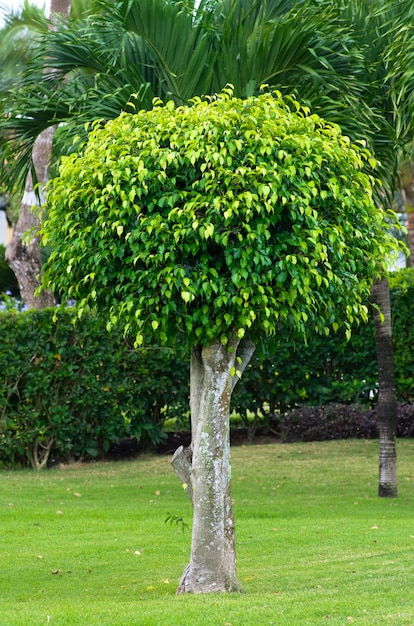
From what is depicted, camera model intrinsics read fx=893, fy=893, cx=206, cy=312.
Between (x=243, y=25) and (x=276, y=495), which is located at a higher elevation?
(x=243, y=25)

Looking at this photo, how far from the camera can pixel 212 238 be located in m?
5.89

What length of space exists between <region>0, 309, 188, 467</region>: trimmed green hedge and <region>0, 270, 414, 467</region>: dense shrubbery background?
0.02 m

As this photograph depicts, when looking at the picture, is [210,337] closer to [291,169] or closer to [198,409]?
[198,409]

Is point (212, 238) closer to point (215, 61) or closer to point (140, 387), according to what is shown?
point (215, 61)

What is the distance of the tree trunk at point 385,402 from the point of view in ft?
33.9

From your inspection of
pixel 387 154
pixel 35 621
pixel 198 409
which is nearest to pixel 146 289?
pixel 198 409

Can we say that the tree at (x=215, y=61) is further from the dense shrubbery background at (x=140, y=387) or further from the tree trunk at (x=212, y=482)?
the dense shrubbery background at (x=140, y=387)

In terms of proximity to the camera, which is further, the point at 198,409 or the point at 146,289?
the point at 198,409

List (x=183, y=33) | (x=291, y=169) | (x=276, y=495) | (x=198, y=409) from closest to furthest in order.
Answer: (x=291, y=169), (x=198, y=409), (x=183, y=33), (x=276, y=495)

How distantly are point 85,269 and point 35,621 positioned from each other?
2.33 meters

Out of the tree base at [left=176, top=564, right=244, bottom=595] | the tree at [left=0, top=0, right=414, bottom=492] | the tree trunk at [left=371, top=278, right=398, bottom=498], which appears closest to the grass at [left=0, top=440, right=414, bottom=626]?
the tree base at [left=176, top=564, right=244, bottom=595]

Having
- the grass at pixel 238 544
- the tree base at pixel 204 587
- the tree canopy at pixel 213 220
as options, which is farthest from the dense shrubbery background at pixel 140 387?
the tree base at pixel 204 587

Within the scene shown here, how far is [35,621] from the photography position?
5371 mm

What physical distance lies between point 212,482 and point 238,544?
6.83ft
